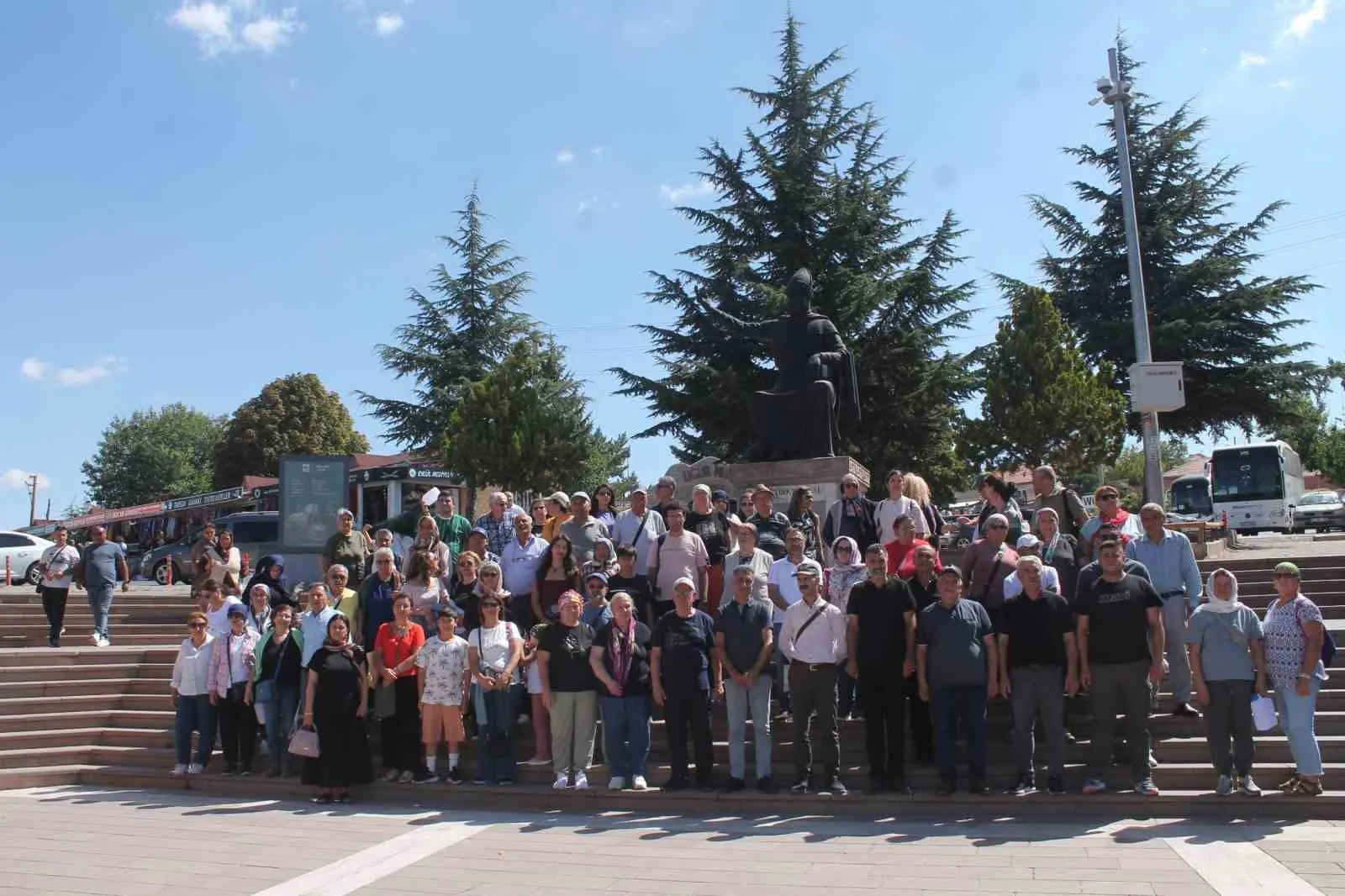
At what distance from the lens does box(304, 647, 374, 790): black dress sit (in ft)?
27.7

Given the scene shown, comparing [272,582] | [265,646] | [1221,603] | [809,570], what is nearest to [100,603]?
[272,582]

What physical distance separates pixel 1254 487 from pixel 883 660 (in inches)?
A: 1054

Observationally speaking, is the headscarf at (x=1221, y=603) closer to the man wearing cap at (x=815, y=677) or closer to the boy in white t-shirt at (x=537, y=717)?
the man wearing cap at (x=815, y=677)

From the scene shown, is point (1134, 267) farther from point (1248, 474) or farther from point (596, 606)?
point (1248, 474)

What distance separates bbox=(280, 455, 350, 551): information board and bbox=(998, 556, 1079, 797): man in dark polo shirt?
33.5 feet

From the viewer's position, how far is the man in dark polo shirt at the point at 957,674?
7.41 metres

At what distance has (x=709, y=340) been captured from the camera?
2680 cm

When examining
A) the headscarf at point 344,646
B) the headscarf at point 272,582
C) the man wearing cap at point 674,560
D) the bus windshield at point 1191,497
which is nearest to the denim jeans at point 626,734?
the man wearing cap at point 674,560

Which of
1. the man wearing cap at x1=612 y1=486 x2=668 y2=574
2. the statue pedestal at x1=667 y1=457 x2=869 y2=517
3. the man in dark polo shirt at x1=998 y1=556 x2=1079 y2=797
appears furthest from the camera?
the statue pedestal at x1=667 y1=457 x2=869 y2=517

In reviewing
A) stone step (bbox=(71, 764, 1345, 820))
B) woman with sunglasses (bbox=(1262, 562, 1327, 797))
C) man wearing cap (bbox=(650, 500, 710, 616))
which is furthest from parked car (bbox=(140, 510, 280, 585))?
woman with sunglasses (bbox=(1262, 562, 1327, 797))

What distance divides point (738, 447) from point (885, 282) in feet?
17.5

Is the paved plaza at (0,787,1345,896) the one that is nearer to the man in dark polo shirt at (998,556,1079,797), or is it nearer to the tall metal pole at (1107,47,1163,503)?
the man in dark polo shirt at (998,556,1079,797)

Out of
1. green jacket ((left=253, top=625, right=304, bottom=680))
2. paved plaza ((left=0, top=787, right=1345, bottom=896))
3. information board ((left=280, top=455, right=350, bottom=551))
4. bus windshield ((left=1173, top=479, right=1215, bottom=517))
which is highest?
bus windshield ((left=1173, top=479, right=1215, bottom=517))

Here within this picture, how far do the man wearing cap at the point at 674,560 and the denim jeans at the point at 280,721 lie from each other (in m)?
3.19
